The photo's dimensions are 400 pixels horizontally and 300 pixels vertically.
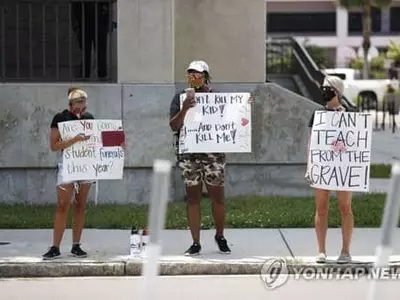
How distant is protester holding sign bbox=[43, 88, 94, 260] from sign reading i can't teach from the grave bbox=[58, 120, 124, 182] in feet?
0.19

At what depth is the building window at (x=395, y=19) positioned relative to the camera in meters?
62.7

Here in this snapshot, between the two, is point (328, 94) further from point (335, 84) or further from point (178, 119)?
point (178, 119)

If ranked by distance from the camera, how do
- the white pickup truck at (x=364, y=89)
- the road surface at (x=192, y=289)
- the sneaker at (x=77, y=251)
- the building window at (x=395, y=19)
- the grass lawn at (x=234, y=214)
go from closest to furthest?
the road surface at (x=192, y=289) → the sneaker at (x=77, y=251) → the grass lawn at (x=234, y=214) → the white pickup truck at (x=364, y=89) → the building window at (x=395, y=19)

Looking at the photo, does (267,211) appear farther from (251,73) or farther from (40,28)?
(40,28)

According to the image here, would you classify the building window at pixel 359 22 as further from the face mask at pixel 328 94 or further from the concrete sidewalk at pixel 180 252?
the face mask at pixel 328 94

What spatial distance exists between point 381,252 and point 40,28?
8310 millimetres

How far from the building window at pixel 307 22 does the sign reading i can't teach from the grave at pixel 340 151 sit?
53983 millimetres

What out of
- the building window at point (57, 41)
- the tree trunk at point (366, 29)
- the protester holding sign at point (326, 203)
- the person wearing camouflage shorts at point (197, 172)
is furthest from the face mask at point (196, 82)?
the tree trunk at point (366, 29)

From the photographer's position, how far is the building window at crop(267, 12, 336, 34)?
6194 centimetres

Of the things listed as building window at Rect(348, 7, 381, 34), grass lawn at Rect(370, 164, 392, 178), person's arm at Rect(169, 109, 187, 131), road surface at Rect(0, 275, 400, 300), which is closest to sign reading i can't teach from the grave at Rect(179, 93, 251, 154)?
person's arm at Rect(169, 109, 187, 131)

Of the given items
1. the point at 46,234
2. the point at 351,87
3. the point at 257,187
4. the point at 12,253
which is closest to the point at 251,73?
the point at 257,187

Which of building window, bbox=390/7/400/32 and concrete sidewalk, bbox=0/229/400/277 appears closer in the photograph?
concrete sidewalk, bbox=0/229/400/277

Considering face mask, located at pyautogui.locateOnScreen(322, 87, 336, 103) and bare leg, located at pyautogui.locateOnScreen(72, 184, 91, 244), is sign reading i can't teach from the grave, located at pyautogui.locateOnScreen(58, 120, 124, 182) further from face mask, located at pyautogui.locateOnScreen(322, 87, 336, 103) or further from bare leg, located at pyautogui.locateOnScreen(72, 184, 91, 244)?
face mask, located at pyautogui.locateOnScreen(322, 87, 336, 103)

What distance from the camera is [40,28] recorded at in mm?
12297
